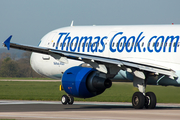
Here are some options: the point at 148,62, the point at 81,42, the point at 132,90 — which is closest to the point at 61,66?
the point at 81,42

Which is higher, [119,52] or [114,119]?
[119,52]

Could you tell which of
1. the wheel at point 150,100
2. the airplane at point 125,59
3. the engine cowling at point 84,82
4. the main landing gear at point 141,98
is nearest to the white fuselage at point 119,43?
the airplane at point 125,59

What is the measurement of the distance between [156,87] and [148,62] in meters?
6.49

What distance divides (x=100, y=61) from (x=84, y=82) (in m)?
2.75

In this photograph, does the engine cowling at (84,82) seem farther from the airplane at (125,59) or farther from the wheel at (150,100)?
the wheel at (150,100)

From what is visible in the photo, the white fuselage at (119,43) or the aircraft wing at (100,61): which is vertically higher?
the white fuselage at (119,43)

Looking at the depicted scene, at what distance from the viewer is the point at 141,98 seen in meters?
Result: 24.5

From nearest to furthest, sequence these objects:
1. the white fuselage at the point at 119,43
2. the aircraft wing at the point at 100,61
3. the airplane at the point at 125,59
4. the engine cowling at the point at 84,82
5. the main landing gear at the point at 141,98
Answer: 1. the aircraft wing at the point at 100,61
2. the airplane at the point at 125,59
3. the main landing gear at the point at 141,98
4. the white fuselage at the point at 119,43
5. the engine cowling at the point at 84,82

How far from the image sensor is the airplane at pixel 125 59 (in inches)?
918

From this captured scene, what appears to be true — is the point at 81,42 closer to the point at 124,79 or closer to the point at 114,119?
the point at 124,79

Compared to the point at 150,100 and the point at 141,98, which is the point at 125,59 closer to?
the point at 150,100

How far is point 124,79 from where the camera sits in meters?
27.5

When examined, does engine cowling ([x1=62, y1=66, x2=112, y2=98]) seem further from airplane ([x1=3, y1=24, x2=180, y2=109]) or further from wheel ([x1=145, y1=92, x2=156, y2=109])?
wheel ([x1=145, y1=92, x2=156, y2=109])

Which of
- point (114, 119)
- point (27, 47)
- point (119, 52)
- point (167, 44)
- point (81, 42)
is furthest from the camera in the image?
point (81, 42)
